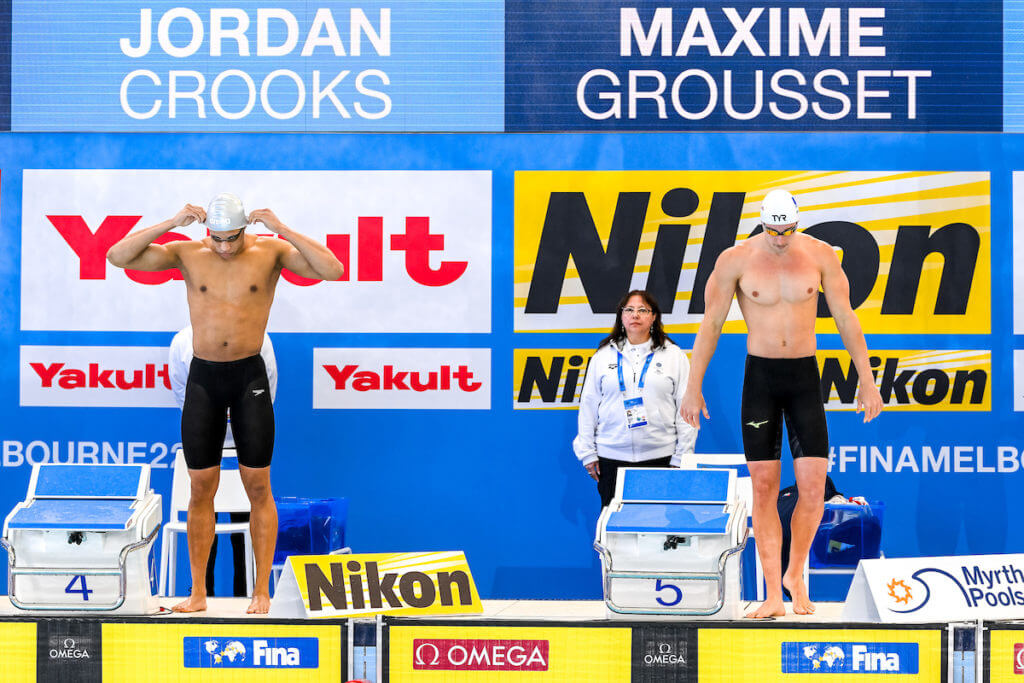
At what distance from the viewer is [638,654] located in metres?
4.13

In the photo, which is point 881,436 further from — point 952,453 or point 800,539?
point 800,539

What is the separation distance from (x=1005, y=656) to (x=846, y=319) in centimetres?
141

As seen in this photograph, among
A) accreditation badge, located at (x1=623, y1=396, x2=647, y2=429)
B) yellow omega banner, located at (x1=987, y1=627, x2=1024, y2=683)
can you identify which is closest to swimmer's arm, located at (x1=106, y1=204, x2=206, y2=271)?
accreditation badge, located at (x1=623, y1=396, x2=647, y2=429)

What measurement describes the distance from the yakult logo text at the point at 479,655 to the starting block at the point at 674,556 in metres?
0.34

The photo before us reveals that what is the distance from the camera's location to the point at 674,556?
171 inches

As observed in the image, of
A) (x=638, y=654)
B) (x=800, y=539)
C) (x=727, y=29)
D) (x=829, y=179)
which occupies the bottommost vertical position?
(x=638, y=654)

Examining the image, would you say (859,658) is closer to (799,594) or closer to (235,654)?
(799,594)

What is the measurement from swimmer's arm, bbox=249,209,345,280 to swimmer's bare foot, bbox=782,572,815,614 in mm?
2048

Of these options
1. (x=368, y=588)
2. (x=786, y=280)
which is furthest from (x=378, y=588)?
(x=786, y=280)

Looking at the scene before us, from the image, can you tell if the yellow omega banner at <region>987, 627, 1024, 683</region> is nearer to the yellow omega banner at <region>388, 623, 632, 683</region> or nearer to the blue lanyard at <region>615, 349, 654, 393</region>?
the yellow omega banner at <region>388, 623, 632, 683</region>

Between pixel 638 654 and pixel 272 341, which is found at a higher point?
pixel 272 341

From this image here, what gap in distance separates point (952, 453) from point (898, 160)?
1.47 metres

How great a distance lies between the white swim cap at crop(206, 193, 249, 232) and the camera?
4766 millimetres

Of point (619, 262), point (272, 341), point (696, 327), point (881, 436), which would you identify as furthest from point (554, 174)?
point (881, 436)
